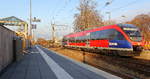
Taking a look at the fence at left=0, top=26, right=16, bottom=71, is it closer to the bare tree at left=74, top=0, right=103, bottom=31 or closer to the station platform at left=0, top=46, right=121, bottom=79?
the station platform at left=0, top=46, right=121, bottom=79

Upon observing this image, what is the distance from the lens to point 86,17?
160 feet

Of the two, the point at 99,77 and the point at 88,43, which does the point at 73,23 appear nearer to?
the point at 88,43

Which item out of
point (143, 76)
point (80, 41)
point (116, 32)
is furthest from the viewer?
point (80, 41)

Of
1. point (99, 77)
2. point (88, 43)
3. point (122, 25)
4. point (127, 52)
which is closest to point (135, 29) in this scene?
point (122, 25)

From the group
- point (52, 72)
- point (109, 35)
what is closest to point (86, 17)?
point (109, 35)

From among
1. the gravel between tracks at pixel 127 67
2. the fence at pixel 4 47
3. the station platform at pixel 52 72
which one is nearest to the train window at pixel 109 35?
the gravel between tracks at pixel 127 67

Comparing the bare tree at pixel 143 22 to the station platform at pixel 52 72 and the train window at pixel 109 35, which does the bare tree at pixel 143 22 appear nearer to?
the train window at pixel 109 35

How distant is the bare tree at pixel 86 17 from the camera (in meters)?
48.9

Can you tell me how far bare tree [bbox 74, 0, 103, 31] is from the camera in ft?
160

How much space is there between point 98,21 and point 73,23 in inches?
252

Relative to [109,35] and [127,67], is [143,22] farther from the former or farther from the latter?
[127,67]

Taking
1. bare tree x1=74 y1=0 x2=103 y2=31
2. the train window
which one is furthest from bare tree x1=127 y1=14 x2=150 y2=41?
the train window

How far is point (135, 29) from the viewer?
20406 millimetres

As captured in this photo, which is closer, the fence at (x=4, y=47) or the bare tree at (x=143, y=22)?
→ the fence at (x=4, y=47)
